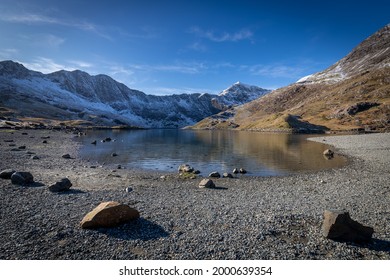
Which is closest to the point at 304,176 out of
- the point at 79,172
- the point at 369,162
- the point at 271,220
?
the point at 369,162

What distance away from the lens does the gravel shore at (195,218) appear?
48.5 feet

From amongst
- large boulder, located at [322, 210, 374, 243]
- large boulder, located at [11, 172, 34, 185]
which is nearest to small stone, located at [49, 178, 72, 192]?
large boulder, located at [11, 172, 34, 185]

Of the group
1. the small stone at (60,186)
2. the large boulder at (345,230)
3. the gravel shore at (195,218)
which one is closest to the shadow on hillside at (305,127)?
the gravel shore at (195,218)

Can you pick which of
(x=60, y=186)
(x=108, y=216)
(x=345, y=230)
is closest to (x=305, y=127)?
(x=345, y=230)

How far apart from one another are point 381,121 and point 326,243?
180680 mm

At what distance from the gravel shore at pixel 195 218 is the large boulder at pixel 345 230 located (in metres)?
0.42

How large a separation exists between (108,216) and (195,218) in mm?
6610

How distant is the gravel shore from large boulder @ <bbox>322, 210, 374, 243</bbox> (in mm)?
424

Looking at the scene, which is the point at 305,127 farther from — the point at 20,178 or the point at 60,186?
the point at 20,178

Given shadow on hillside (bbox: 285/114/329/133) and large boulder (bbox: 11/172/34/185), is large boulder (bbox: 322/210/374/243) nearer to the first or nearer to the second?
large boulder (bbox: 11/172/34/185)

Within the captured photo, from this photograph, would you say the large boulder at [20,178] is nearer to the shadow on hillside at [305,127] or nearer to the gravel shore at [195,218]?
the gravel shore at [195,218]

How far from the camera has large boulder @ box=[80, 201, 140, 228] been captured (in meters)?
17.4

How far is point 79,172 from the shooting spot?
38469 mm
